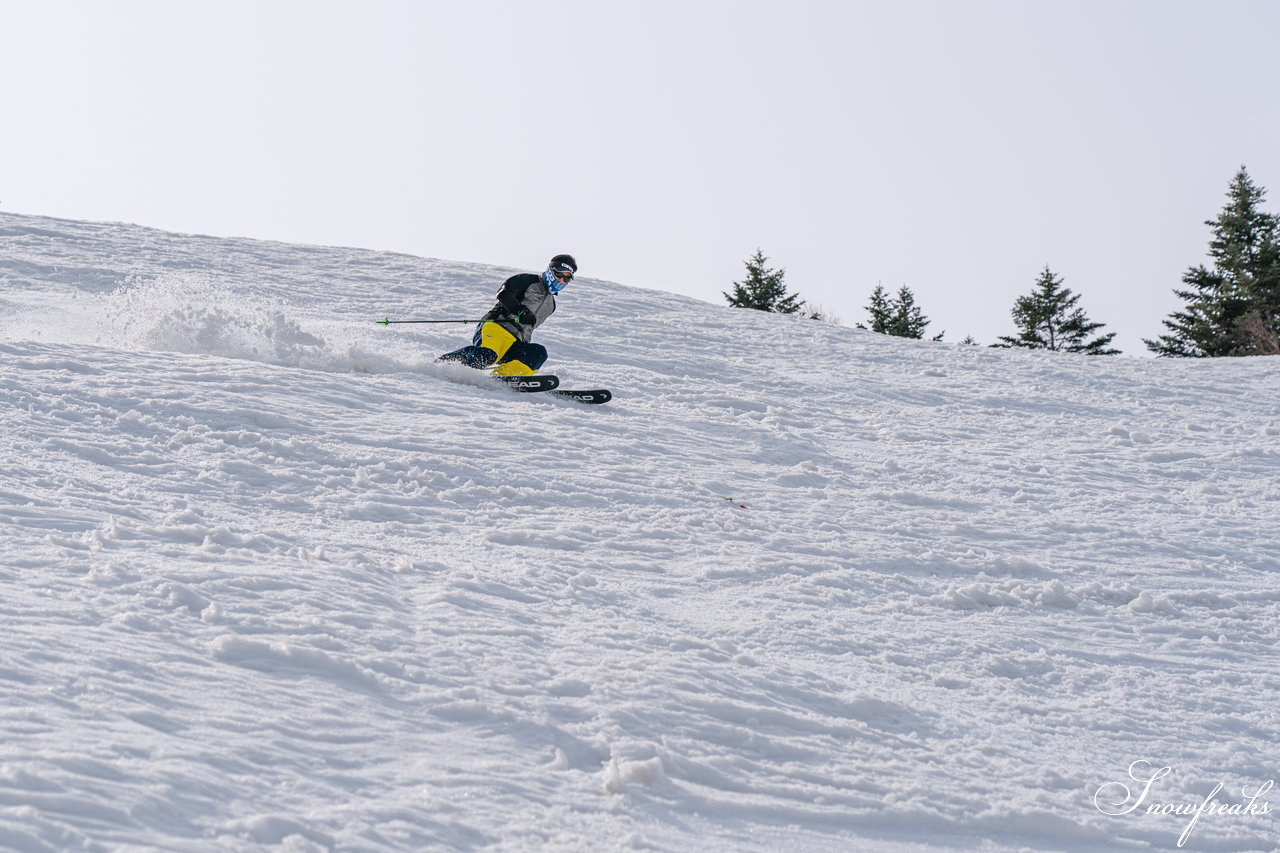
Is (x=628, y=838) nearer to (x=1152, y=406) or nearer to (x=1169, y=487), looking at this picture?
(x=1169, y=487)

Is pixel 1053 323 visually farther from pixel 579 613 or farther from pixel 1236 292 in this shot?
pixel 579 613

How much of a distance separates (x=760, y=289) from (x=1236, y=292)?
17422mm

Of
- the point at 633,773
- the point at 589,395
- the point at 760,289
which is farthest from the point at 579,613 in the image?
the point at 760,289

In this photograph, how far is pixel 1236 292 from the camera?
1521 inches

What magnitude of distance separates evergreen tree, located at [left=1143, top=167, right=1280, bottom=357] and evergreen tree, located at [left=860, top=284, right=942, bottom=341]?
8935mm

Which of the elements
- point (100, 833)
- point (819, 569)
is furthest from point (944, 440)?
point (100, 833)

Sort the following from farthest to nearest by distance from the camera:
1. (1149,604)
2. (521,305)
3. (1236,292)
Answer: (1236,292) → (521,305) → (1149,604)

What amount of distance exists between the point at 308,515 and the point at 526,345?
481 cm

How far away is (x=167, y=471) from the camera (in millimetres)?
5785

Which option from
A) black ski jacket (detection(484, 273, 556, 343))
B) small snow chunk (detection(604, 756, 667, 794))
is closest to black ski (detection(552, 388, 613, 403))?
black ski jacket (detection(484, 273, 556, 343))

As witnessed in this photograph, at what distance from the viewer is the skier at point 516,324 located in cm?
998

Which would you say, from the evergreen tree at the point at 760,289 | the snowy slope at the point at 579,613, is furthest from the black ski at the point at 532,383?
the evergreen tree at the point at 760,289

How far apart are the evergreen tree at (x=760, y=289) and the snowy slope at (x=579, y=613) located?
3219 cm

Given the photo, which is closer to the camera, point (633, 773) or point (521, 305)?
point (633, 773)
